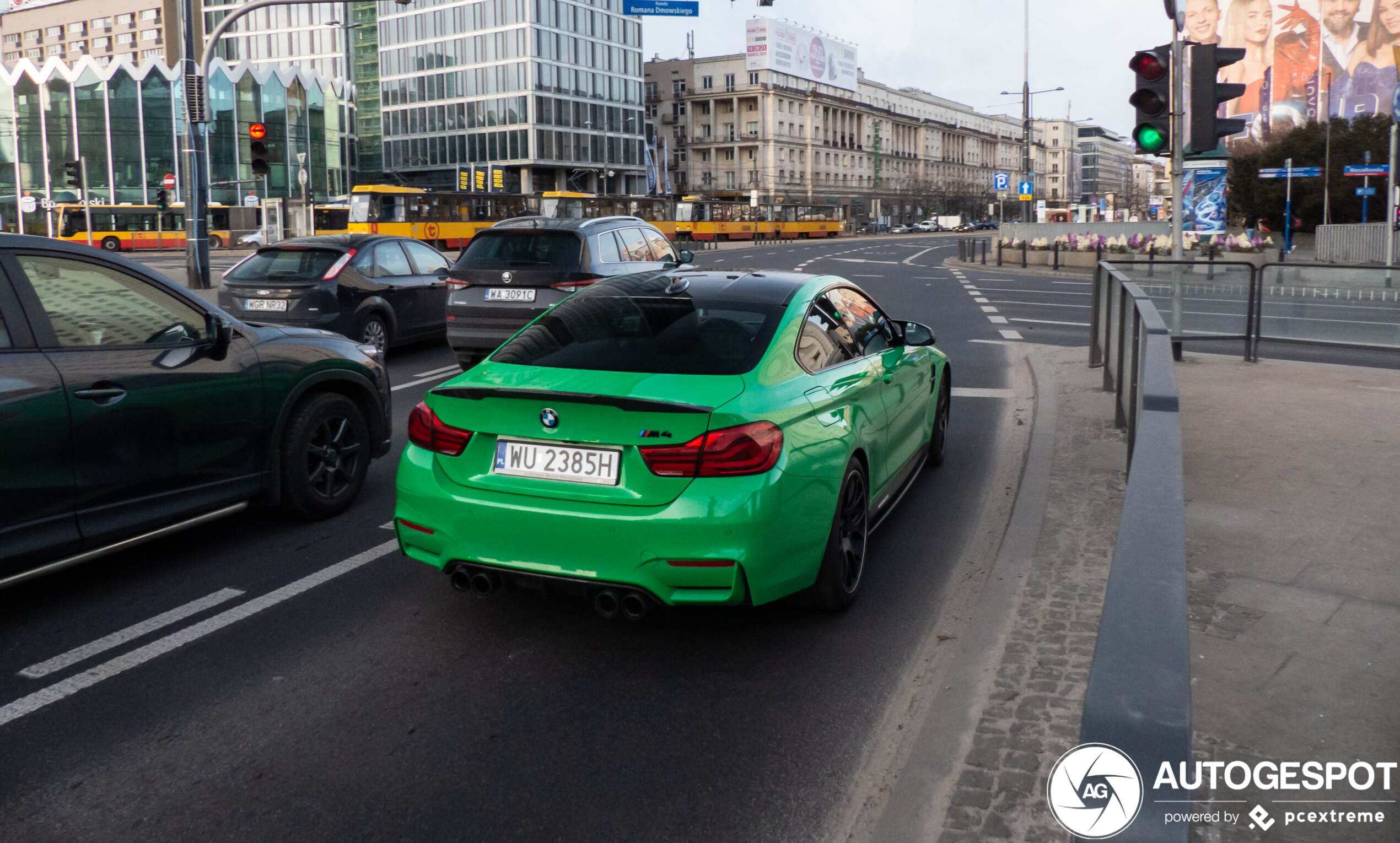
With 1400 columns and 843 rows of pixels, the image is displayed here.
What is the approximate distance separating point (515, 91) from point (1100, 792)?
9049cm

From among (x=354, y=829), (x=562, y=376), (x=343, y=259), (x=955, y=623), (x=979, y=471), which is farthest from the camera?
(x=343, y=259)

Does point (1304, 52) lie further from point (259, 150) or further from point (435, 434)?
point (435, 434)

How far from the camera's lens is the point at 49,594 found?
5.18 meters

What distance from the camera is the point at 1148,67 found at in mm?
10898

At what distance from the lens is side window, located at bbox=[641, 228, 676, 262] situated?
13.2 metres

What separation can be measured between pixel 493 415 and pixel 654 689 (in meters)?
1.17

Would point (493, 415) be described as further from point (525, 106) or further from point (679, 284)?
point (525, 106)

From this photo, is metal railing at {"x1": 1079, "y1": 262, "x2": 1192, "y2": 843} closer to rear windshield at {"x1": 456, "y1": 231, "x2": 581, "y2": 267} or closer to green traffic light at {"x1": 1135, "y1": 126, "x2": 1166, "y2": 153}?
green traffic light at {"x1": 1135, "y1": 126, "x2": 1166, "y2": 153}

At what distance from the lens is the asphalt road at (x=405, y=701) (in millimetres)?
3236

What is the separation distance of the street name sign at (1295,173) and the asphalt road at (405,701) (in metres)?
42.9

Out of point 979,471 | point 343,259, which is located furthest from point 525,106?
point 979,471

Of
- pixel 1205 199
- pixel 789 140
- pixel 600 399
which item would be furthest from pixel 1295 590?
pixel 789 140

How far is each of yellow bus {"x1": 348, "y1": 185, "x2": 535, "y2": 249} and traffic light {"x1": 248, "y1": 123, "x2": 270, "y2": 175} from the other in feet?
78.4

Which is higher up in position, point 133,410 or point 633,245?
point 633,245
